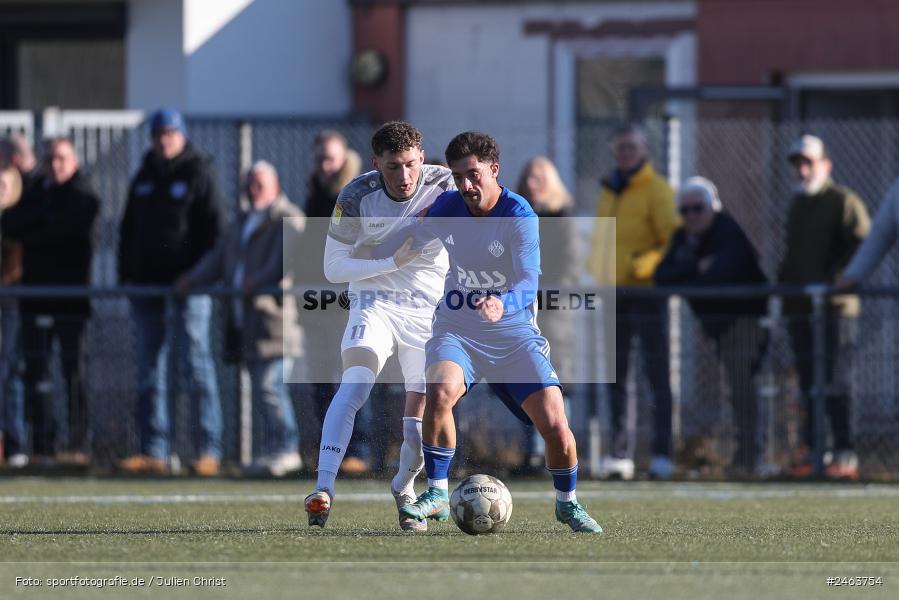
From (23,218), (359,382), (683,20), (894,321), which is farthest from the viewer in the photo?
(683,20)

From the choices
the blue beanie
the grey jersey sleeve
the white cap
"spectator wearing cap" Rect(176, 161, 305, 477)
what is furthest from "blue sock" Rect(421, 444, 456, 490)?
the blue beanie

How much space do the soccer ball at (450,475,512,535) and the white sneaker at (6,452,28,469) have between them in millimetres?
5994

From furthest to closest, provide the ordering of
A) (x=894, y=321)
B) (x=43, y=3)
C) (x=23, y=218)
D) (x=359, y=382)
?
(x=43, y=3), (x=23, y=218), (x=894, y=321), (x=359, y=382)

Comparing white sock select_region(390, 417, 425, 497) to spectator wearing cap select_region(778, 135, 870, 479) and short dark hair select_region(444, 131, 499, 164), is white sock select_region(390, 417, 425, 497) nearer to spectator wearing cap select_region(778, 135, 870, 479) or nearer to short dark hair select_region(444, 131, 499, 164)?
short dark hair select_region(444, 131, 499, 164)

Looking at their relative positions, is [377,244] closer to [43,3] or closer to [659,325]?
[659,325]

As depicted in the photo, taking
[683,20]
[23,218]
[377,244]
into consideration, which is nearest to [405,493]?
[377,244]

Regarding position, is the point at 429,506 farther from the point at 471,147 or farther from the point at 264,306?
the point at 264,306

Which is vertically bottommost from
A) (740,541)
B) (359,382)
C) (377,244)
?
(740,541)

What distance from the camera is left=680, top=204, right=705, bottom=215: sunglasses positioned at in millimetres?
12977

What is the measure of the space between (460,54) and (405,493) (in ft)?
31.4

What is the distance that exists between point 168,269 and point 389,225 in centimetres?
522

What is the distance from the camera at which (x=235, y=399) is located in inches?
530

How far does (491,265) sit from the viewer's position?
8492mm

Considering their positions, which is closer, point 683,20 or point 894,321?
point 894,321
